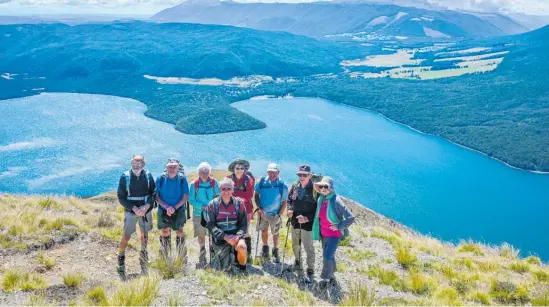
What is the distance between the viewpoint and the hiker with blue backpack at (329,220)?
733 centimetres

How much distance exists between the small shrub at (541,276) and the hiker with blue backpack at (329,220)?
443cm

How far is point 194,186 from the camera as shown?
8.20 metres

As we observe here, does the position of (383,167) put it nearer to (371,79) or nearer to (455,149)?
(455,149)

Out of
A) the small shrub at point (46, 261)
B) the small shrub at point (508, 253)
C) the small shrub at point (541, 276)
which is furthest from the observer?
the small shrub at point (508, 253)

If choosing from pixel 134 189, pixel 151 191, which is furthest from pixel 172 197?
pixel 134 189

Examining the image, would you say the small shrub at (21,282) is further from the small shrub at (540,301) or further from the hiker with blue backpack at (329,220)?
the small shrub at (540,301)

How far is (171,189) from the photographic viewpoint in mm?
7984

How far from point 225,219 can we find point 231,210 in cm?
17

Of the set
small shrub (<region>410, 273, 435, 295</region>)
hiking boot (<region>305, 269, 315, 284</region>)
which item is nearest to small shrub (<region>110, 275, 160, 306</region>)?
hiking boot (<region>305, 269, 315, 284</region>)

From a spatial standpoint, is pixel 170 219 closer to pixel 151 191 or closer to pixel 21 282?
pixel 151 191

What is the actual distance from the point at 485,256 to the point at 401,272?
2.88 metres

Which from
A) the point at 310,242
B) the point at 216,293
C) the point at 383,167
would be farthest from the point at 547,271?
the point at 383,167

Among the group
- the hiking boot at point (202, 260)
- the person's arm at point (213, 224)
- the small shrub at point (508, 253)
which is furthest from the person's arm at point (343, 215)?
the small shrub at point (508, 253)

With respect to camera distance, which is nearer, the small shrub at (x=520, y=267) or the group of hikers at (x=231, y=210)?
the group of hikers at (x=231, y=210)
